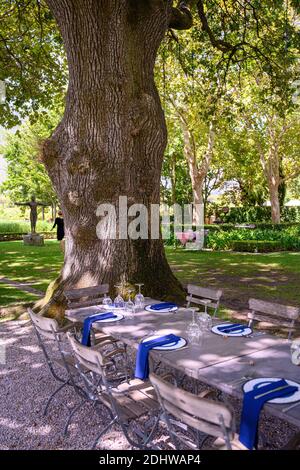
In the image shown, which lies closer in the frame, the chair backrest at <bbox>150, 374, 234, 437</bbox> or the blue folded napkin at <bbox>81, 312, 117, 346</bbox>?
the chair backrest at <bbox>150, 374, 234, 437</bbox>

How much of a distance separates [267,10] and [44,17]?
6.60 meters

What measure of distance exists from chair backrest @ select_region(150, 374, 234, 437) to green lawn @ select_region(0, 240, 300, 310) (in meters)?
5.91

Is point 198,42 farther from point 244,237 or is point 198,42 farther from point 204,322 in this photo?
point 204,322

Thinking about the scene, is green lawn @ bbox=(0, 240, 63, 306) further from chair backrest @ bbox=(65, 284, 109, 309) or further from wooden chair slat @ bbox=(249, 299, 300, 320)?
wooden chair slat @ bbox=(249, 299, 300, 320)

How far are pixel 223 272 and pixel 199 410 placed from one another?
34.9 feet

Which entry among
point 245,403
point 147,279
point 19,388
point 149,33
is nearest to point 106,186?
point 147,279

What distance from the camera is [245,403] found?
2619 millimetres

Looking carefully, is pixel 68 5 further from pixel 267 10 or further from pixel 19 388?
pixel 267 10

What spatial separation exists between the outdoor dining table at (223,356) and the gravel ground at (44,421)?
75 cm

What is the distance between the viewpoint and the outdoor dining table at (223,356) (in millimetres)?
2906

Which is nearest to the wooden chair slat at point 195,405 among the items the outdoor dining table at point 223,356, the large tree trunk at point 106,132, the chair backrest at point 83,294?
the outdoor dining table at point 223,356

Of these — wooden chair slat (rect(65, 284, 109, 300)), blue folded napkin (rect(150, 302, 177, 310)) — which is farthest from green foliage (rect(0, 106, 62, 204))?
blue folded napkin (rect(150, 302, 177, 310))

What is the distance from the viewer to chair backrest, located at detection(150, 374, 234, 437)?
240 centimetres

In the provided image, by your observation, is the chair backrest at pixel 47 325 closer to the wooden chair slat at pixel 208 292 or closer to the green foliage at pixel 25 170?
the wooden chair slat at pixel 208 292
